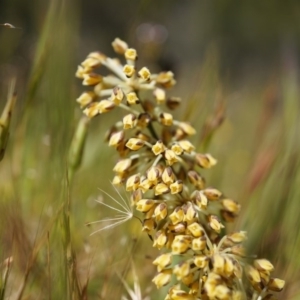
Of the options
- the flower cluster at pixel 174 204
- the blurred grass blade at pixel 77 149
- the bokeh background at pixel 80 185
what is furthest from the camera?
the blurred grass blade at pixel 77 149

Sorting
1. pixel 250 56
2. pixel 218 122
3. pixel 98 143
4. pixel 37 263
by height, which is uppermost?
pixel 250 56

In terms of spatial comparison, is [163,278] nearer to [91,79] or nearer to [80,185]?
[91,79]

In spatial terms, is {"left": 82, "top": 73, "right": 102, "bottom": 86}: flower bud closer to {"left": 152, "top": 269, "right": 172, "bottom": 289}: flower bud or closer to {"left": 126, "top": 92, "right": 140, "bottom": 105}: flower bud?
{"left": 126, "top": 92, "right": 140, "bottom": 105}: flower bud

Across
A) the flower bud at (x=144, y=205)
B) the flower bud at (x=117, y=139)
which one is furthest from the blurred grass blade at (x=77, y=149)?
the flower bud at (x=144, y=205)

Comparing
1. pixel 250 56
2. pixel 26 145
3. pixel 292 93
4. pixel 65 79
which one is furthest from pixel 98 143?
pixel 250 56

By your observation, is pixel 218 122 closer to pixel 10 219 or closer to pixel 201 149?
pixel 201 149

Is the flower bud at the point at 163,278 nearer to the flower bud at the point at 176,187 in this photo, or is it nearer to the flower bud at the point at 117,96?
the flower bud at the point at 176,187

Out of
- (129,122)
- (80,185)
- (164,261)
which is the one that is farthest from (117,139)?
(80,185)

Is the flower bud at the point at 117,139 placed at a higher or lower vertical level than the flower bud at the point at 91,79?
lower

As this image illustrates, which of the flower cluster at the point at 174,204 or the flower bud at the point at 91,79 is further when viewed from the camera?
the flower bud at the point at 91,79
